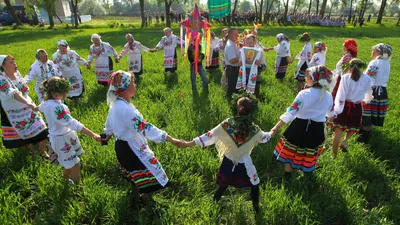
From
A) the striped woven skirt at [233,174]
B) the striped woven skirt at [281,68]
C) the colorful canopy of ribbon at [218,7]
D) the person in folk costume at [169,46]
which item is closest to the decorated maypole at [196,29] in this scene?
the colorful canopy of ribbon at [218,7]

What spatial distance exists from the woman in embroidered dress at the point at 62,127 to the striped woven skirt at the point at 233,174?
4.48ft

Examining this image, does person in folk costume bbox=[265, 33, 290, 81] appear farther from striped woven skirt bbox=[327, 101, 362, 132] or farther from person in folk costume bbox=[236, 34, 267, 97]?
striped woven skirt bbox=[327, 101, 362, 132]

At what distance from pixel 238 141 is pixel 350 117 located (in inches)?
92.0

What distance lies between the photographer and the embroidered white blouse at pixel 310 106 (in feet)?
9.58

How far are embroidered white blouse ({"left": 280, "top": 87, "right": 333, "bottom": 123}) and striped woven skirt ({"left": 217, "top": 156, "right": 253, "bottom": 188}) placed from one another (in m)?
0.77

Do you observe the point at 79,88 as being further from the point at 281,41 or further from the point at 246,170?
the point at 281,41

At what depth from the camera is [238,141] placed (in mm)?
2516

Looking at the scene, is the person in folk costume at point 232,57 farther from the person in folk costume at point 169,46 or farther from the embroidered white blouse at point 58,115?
the embroidered white blouse at point 58,115

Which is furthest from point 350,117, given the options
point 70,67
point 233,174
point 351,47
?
point 70,67

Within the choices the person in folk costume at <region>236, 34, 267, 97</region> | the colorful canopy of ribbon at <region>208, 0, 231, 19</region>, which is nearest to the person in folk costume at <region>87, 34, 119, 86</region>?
the colorful canopy of ribbon at <region>208, 0, 231, 19</region>

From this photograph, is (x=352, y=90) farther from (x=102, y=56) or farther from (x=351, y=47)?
(x=102, y=56)

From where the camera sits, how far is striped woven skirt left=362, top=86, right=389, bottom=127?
439 centimetres

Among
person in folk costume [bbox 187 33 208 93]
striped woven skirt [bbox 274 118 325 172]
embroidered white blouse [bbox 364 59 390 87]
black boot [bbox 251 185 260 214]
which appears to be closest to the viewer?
black boot [bbox 251 185 260 214]

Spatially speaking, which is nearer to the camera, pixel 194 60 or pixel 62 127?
pixel 62 127
